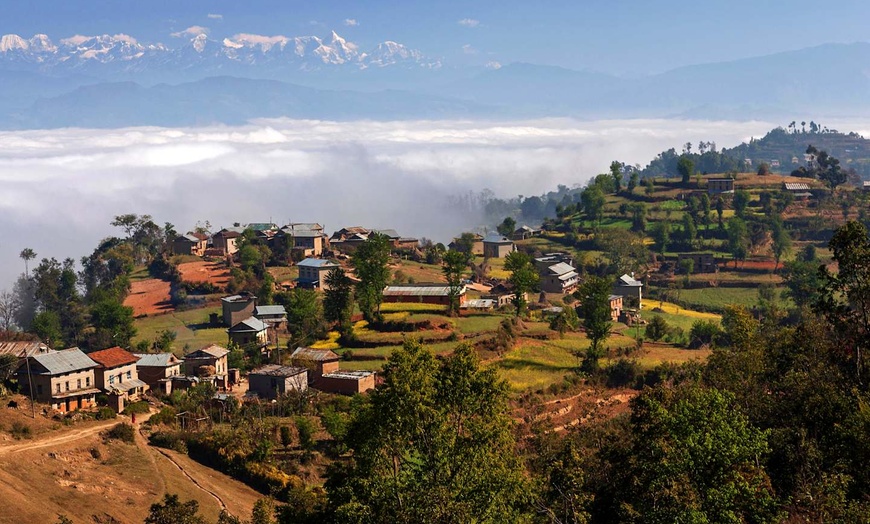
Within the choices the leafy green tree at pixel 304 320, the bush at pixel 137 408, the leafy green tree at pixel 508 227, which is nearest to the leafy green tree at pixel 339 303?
the leafy green tree at pixel 304 320

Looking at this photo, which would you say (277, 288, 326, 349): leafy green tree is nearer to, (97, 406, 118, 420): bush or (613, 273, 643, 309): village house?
(97, 406, 118, 420): bush

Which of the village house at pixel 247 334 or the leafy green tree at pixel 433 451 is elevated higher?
the leafy green tree at pixel 433 451

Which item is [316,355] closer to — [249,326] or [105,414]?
[249,326]

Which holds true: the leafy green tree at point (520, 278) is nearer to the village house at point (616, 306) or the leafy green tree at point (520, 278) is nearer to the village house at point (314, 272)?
the village house at point (616, 306)

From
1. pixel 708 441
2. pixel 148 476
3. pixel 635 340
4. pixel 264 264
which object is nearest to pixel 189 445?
pixel 148 476

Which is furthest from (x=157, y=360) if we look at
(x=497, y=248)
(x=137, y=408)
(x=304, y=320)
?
(x=497, y=248)

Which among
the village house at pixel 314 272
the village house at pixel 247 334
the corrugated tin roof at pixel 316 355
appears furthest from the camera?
the village house at pixel 314 272

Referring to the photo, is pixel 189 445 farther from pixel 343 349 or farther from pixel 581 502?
pixel 581 502
